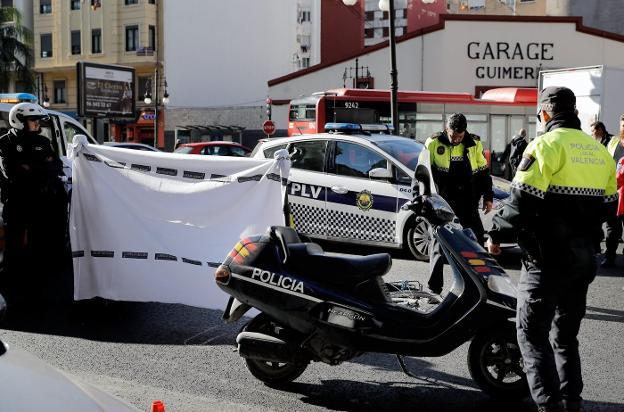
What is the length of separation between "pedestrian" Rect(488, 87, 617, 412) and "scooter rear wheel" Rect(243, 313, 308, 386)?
4.80 ft

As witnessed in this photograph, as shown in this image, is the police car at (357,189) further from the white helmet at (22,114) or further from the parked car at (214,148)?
the parked car at (214,148)

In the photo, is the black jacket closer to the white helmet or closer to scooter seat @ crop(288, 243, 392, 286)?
the white helmet

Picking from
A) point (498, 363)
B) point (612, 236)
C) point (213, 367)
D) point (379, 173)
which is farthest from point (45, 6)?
point (498, 363)

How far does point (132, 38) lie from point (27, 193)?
4732 centimetres

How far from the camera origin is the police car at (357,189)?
→ 32.0 feet

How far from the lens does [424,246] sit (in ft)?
31.9

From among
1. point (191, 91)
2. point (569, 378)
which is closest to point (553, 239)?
point (569, 378)

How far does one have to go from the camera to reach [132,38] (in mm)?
52781

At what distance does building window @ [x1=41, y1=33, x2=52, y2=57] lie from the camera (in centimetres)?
5569

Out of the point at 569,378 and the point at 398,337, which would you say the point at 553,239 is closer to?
the point at 569,378

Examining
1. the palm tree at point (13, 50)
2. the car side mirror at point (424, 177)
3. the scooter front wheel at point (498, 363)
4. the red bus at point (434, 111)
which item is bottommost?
the scooter front wheel at point (498, 363)

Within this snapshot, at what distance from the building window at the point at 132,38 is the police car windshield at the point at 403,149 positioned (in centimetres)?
4475

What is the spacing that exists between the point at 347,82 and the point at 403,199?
28636mm

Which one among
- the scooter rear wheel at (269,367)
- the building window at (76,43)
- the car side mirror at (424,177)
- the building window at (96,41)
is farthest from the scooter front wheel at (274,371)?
the building window at (76,43)
